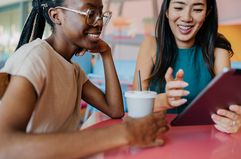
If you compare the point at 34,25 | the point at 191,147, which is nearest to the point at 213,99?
the point at 191,147

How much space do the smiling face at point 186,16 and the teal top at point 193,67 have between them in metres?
0.09

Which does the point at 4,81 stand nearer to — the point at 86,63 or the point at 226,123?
the point at 226,123

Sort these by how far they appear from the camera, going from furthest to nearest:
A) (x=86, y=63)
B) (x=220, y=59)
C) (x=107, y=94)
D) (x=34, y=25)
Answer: (x=86, y=63)
(x=220, y=59)
(x=107, y=94)
(x=34, y=25)

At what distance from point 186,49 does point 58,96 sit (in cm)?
88

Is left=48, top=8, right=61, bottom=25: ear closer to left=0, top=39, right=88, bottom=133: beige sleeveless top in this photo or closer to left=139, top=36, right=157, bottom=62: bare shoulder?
left=0, top=39, right=88, bottom=133: beige sleeveless top

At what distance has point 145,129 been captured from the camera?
25.7 inches

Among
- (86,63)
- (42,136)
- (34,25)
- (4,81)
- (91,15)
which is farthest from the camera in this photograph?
(86,63)

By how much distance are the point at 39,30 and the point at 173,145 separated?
0.64 metres

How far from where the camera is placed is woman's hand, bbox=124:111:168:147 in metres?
0.63

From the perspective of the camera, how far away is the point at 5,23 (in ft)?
14.8

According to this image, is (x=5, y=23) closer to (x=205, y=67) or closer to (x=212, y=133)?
(x=205, y=67)

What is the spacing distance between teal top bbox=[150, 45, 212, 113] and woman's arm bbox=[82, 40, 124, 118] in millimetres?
347

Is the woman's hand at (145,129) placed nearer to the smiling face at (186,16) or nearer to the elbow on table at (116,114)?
the elbow on table at (116,114)

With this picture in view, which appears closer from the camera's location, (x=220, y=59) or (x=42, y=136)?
(x=42, y=136)
